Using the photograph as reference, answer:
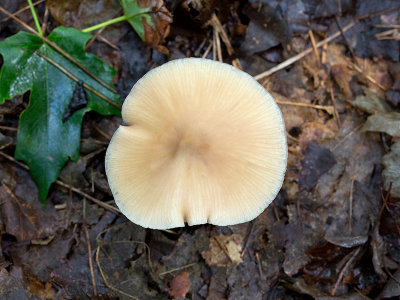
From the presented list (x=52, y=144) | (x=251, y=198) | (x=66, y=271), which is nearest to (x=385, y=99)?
(x=251, y=198)

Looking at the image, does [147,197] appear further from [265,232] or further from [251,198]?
[265,232]

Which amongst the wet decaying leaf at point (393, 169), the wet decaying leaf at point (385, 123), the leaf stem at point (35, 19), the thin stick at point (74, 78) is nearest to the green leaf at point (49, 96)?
the thin stick at point (74, 78)

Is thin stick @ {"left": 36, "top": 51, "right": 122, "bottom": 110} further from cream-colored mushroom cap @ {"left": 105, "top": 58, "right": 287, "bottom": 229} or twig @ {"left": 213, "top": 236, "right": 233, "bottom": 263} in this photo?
twig @ {"left": 213, "top": 236, "right": 233, "bottom": 263}

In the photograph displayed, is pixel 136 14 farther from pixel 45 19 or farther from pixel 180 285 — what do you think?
pixel 180 285

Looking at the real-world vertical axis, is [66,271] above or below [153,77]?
below

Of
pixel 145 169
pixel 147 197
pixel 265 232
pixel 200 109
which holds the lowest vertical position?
pixel 265 232
